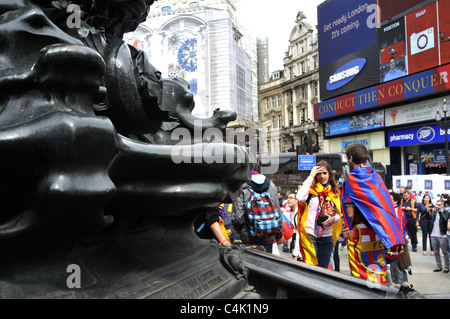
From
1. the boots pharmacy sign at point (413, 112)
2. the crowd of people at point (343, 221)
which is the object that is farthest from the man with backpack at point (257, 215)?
the boots pharmacy sign at point (413, 112)

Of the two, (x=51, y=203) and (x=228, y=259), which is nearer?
(x=51, y=203)

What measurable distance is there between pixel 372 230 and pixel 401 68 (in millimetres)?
18776

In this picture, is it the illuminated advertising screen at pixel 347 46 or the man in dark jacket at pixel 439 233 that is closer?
the man in dark jacket at pixel 439 233

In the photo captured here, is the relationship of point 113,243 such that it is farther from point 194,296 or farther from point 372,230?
point 372,230

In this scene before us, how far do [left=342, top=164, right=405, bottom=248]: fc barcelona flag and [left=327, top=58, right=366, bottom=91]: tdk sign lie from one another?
20260 millimetres

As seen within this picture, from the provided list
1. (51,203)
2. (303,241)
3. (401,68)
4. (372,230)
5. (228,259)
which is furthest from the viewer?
(401,68)

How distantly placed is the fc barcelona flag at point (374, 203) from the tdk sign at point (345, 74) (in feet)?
66.5

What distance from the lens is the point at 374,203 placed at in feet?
9.70

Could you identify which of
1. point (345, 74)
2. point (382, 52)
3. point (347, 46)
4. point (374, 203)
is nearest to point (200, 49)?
point (347, 46)

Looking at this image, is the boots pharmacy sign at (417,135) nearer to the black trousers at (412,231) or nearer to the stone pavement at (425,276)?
the black trousers at (412,231)

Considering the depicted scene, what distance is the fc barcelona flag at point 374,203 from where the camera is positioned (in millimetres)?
2887

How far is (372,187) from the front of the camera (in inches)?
119

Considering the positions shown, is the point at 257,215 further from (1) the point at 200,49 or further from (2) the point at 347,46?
(1) the point at 200,49

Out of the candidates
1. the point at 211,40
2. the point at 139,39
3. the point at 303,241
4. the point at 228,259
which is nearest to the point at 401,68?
the point at 211,40
